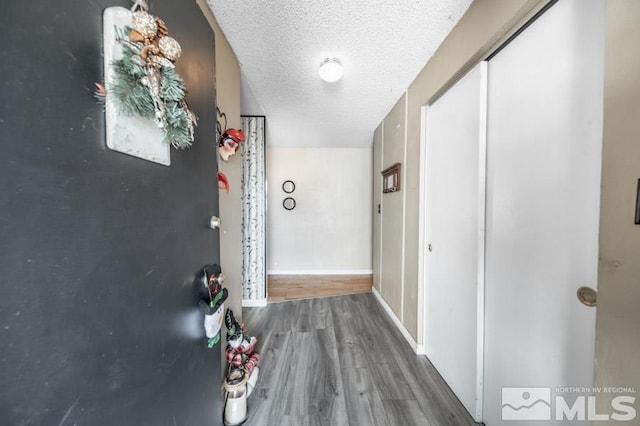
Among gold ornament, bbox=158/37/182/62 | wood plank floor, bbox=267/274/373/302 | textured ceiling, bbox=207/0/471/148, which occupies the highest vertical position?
textured ceiling, bbox=207/0/471/148

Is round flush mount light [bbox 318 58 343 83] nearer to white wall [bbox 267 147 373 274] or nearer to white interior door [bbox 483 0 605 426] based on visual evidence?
white interior door [bbox 483 0 605 426]

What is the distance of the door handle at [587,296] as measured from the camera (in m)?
0.73

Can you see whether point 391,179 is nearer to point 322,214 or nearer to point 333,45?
point 333,45

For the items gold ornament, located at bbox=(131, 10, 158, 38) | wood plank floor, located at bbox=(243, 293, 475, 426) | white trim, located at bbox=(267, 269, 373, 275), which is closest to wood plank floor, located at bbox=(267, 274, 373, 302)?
white trim, located at bbox=(267, 269, 373, 275)

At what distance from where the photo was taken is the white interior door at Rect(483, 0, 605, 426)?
758 mm

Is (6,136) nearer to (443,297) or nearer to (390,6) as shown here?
(390,6)

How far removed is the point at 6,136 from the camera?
32 centimetres

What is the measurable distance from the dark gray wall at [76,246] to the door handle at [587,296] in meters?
1.35

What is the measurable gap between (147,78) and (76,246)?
392 millimetres

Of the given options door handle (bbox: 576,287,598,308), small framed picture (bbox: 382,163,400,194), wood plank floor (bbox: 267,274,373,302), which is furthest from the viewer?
wood plank floor (bbox: 267,274,373,302)

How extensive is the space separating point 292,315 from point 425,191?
1.87 m

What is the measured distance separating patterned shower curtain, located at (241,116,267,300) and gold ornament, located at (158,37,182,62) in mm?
2107

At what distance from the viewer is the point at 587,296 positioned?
2.44 ft

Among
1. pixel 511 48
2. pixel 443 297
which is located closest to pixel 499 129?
pixel 511 48
